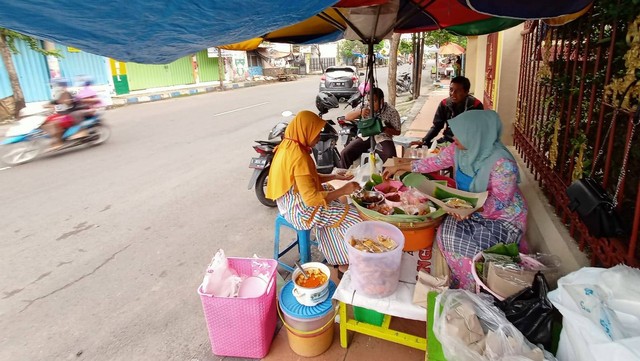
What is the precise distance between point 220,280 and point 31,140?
21.7 feet

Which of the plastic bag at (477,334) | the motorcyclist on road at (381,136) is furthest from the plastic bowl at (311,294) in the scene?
the motorcyclist on road at (381,136)

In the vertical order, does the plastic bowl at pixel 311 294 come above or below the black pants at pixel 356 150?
below

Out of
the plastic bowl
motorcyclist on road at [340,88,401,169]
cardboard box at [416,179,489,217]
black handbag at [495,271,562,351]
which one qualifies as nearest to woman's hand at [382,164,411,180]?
cardboard box at [416,179,489,217]

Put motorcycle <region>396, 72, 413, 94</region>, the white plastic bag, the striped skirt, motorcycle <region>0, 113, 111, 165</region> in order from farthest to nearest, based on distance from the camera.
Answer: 1. motorcycle <region>396, 72, 413, 94</region>
2. motorcycle <region>0, 113, 111, 165</region>
3. the striped skirt
4. the white plastic bag

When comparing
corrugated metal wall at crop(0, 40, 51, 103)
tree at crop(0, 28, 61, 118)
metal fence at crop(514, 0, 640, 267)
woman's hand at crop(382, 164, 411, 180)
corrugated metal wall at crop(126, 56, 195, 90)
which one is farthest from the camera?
corrugated metal wall at crop(126, 56, 195, 90)

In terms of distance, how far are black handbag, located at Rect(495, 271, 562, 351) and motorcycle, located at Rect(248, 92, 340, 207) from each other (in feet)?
9.87

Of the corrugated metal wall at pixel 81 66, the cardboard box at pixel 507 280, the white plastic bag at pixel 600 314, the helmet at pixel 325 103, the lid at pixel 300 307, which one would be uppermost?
the corrugated metal wall at pixel 81 66

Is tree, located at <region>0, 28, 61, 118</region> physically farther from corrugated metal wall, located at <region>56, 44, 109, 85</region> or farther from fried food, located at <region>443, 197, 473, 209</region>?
fried food, located at <region>443, 197, 473, 209</region>

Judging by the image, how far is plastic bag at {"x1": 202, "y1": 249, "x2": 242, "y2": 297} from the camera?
225 centimetres

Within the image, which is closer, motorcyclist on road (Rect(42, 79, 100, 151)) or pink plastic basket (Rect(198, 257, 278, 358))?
pink plastic basket (Rect(198, 257, 278, 358))

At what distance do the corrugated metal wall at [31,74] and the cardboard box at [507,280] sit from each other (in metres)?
16.0

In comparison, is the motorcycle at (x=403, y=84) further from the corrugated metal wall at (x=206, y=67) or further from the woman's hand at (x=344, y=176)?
the woman's hand at (x=344, y=176)

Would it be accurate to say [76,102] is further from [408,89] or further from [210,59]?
[210,59]

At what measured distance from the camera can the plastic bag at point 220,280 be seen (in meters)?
2.25
